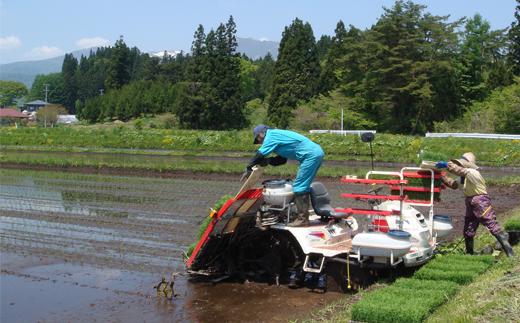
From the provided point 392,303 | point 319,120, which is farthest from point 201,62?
point 392,303

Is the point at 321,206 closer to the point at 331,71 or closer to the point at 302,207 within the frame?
the point at 302,207

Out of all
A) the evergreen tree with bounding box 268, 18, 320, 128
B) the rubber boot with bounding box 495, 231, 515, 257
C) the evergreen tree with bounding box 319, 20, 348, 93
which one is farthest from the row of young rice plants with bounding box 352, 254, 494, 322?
the evergreen tree with bounding box 319, 20, 348, 93

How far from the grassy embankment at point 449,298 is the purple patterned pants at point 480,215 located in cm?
61

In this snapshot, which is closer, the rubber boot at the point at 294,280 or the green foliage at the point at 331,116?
the rubber boot at the point at 294,280

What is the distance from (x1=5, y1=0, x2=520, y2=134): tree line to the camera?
141 ft

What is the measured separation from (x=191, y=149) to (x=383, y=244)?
3049 centimetres

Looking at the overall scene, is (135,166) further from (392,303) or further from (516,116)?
(516,116)

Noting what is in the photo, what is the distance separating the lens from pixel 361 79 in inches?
1886

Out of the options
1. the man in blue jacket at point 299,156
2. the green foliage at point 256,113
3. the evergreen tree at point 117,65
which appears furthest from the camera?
the evergreen tree at point 117,65

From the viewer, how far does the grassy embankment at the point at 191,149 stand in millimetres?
25292

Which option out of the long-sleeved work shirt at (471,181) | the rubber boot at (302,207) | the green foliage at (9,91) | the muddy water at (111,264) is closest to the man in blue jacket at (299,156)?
the rubber boot at (302,207)

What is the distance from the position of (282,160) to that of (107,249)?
3.66 meters

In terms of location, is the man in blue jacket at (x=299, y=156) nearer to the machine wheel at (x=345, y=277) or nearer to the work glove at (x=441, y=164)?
the machine wheel at (x=345, y=277)

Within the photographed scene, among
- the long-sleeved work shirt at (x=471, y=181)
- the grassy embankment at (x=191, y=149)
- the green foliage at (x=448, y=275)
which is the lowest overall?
the grassy embankment at (x=191, y=149)
